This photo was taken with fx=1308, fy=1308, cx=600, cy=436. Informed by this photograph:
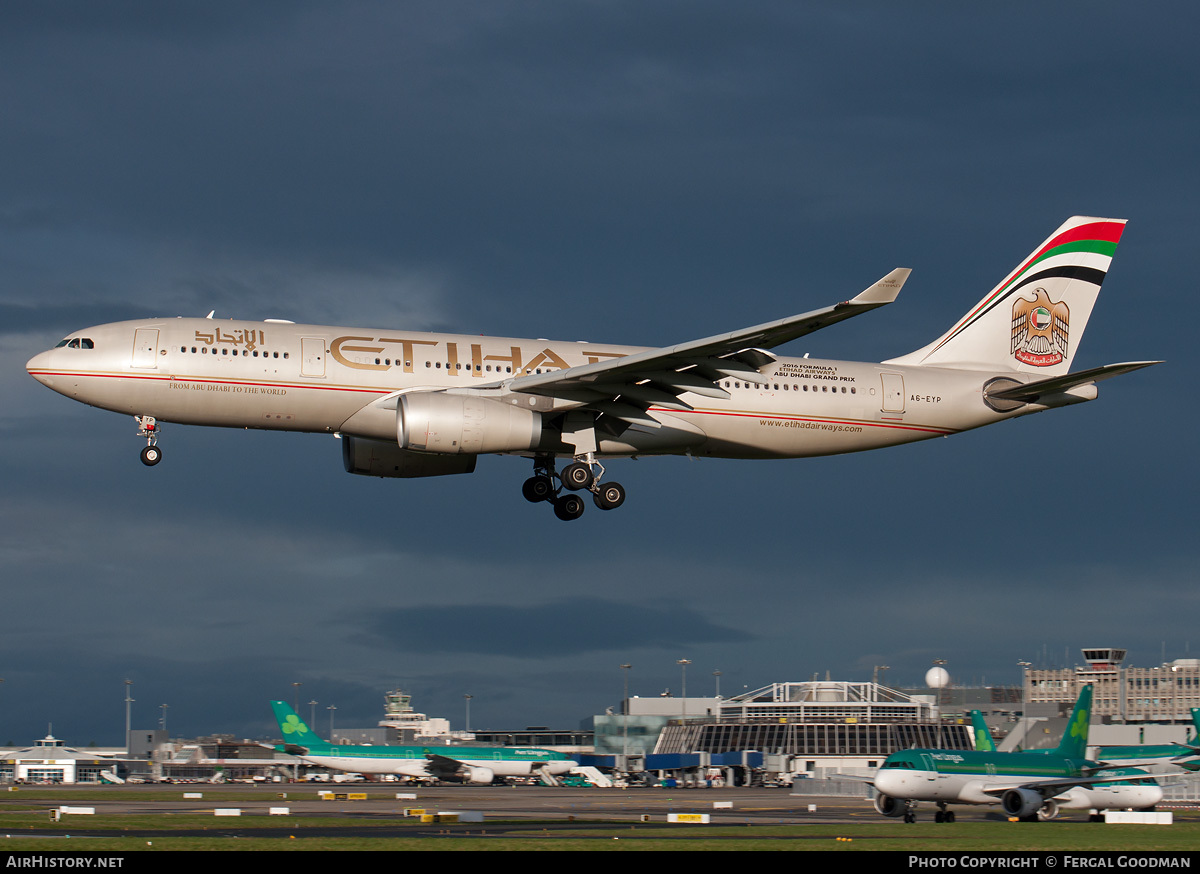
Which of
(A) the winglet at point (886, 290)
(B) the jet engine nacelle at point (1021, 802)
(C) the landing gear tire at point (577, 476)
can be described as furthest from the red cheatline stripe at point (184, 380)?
(B) the jet engine nacelle at point (1021, 802)

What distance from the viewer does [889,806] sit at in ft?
142

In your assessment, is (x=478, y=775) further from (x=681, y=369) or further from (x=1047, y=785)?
(x=681, y=369)

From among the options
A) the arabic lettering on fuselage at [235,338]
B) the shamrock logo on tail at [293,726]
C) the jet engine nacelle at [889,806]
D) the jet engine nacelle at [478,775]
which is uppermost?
the arabic lettering on fuselage at [235,338]

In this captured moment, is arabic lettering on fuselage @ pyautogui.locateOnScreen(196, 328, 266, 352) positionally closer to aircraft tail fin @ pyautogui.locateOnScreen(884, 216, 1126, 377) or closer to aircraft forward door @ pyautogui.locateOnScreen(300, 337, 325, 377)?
aircraft forward door @ pyautogui.locateOnScreen(300, 337, 325, 377)

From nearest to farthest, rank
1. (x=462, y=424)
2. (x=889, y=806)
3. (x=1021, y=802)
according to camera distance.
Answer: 1. (x=462, y=424)
2. (x=1021, y=802)
3. (x=889, y=806)

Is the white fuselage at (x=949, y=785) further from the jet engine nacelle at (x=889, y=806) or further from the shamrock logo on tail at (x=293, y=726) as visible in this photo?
the shamrock logo on tail at (x=293, y=726)

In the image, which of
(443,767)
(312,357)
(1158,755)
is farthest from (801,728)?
(312,357)

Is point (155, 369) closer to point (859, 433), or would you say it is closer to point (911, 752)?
point (859, 433)

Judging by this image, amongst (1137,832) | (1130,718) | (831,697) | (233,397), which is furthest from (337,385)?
(1130,718)

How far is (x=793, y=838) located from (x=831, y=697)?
247ft

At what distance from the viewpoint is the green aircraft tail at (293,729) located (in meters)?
79.2

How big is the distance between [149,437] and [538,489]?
12351mm

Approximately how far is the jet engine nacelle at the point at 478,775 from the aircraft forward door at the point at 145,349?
44159 millimetres

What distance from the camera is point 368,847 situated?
28.3 metres
